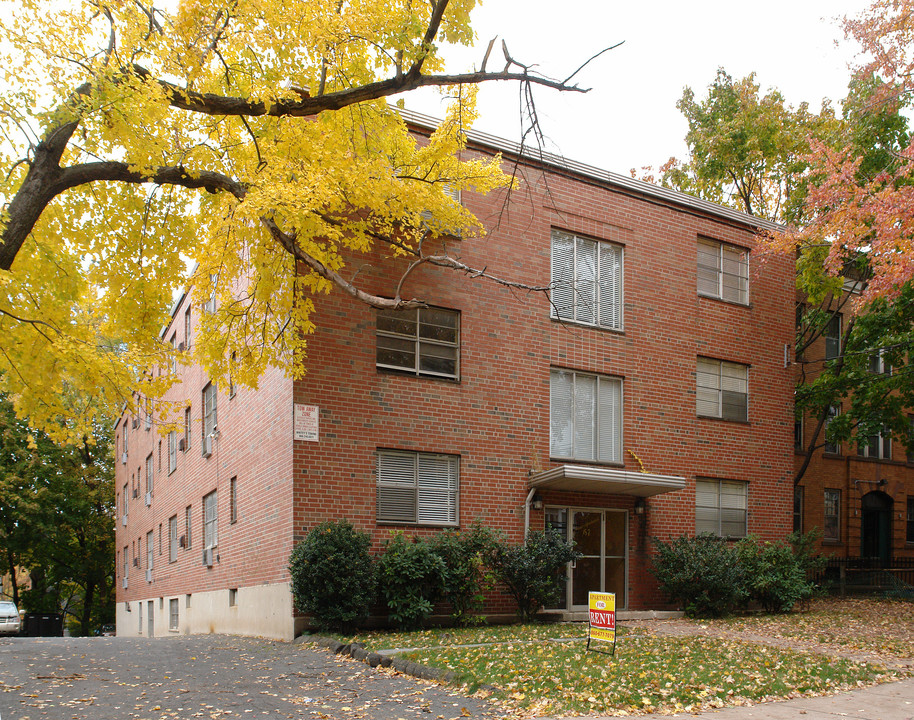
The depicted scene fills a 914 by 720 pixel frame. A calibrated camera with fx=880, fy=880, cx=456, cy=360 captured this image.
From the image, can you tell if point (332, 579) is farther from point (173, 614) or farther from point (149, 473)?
point (149, 473)

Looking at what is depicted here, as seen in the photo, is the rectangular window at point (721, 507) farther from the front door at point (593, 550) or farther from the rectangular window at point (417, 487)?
the rectangular window at point (417, 487)

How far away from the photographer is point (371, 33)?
1236 cm

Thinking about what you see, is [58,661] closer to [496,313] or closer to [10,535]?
[496,313]

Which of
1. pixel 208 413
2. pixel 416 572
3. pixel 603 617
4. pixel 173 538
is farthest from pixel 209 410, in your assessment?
pixel 603 617

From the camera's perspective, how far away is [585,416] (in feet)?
60.8

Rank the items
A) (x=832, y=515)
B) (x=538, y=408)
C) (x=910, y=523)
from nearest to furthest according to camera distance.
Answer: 1. (x=538, y=408)
2. (x=832, y=515)
3. (x=910, y=523)

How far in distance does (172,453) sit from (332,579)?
14.5m

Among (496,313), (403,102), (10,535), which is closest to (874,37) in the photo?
(496,313)

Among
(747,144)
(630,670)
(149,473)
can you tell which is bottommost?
(630,670)

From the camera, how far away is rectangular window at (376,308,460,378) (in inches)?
642

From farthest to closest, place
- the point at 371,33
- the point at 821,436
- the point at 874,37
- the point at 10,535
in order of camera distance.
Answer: the point at 10,535 → the point at 821,436 → the point at 874,37 → the point at 371,33

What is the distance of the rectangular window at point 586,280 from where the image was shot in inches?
734

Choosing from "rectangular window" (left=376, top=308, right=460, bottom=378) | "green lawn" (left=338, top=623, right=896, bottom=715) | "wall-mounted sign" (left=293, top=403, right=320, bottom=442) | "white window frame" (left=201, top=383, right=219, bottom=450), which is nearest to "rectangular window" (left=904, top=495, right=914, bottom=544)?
"green lawn" (left=338, top=623, right=896, bottom=715)

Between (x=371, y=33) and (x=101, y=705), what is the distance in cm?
911
